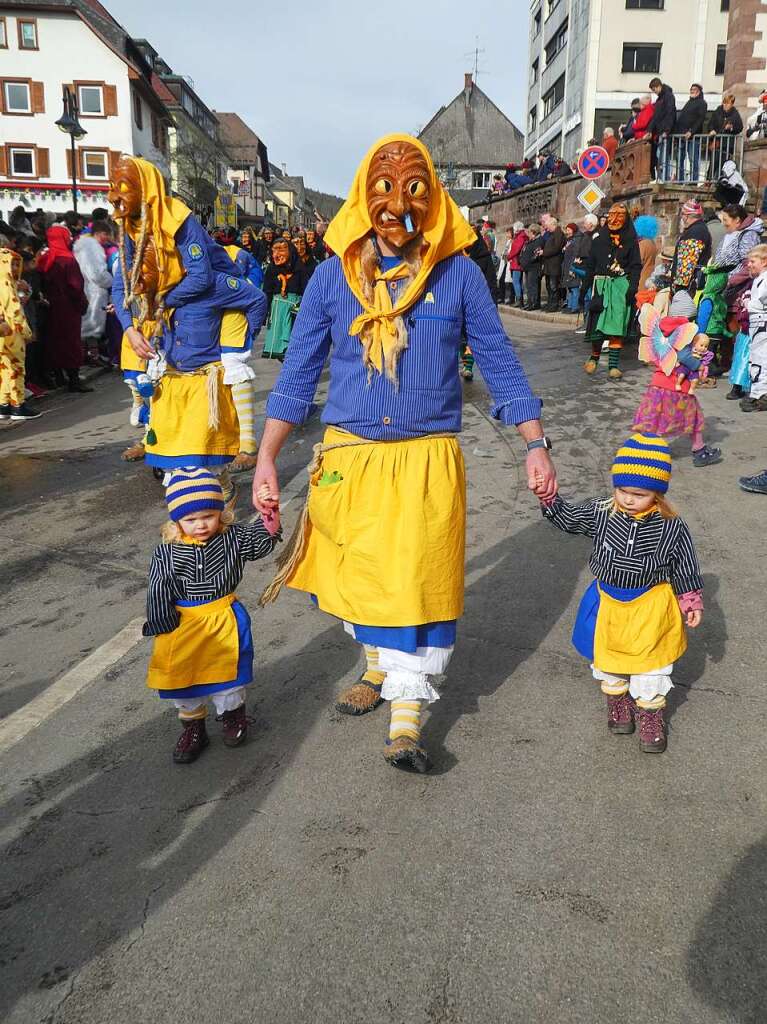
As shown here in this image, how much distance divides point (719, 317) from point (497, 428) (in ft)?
12.9

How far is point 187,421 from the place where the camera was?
5.88 meters

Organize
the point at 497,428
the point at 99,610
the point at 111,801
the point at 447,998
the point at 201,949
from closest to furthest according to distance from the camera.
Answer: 1. the point at 447,998
2. the point at 201,949
3. the point at 111,801
4. the point at 99,610
5. the point at 497,428

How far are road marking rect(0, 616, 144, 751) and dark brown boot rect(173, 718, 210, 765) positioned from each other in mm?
695

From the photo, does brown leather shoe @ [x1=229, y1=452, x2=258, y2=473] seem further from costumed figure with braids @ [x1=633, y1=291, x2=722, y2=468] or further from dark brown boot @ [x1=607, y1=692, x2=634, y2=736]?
dark brown boot @ [x1=607, y1=692, x2=634, y2=736]

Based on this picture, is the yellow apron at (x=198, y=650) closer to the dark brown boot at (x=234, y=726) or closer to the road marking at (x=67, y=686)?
the dark brown boot at (x=234, y=726)

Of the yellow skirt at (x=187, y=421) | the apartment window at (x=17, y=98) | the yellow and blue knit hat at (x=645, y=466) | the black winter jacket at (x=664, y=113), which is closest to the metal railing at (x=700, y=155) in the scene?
the black winter jacket at (x=664, y=113)

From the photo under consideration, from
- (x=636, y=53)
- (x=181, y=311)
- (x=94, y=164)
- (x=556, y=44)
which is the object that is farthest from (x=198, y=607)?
(x=556, y=44)

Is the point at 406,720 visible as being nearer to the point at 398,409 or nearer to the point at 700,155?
the point at 398,409

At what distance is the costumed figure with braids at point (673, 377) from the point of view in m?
6.95

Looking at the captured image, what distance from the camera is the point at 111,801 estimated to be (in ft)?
9.81

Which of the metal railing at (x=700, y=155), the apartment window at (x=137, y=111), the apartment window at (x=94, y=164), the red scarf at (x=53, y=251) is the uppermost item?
the apartment window at (x=137, y=111)

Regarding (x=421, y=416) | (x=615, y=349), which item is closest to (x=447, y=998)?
(x=421, y=416)

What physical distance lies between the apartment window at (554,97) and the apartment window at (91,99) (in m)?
23.4

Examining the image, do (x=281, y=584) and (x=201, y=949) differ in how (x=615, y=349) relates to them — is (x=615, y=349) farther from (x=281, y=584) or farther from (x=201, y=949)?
(x=201, y=949)
